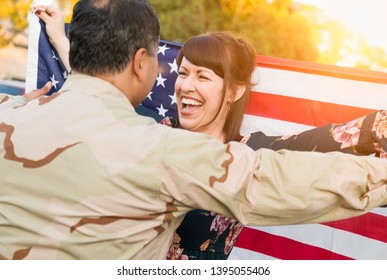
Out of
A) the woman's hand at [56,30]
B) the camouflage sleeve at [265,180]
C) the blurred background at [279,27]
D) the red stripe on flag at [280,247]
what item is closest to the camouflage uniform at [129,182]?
the camouflage sleeve at [265,180]

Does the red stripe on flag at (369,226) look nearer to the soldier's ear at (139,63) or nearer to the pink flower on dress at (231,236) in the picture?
the pink flower on dress at (231,236)

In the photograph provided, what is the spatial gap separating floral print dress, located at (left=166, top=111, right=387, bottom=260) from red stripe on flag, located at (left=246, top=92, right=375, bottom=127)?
535 mm

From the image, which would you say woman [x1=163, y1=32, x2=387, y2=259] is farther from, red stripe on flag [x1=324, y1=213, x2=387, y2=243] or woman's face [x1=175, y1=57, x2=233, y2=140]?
red stripe on flag [x1=324, y1=213, x2=387, y2=243]

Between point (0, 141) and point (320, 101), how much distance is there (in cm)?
215

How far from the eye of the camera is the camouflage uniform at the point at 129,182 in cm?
195

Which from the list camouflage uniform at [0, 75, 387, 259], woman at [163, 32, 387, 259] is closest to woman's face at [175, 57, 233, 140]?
woman at [163, 32, 387, 259]

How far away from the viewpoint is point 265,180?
1963mm

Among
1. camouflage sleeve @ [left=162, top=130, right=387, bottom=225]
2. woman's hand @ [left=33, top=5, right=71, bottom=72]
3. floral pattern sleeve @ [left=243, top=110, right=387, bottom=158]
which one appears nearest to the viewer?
camouflage sleeve @ [left=162, top=130, right=387, bottom=225]

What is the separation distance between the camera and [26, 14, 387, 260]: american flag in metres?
3.61

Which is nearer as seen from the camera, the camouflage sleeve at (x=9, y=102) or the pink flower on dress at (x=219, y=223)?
the camouflage sleeve at (x=9, y=102)

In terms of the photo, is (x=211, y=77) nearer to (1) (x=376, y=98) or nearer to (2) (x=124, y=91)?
(1) (x=376, y=98)

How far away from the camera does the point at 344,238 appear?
370cm

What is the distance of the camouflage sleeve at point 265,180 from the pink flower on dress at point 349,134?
0.66 meters

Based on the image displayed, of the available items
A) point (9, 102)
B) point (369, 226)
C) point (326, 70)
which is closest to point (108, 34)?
point (9, 102)
